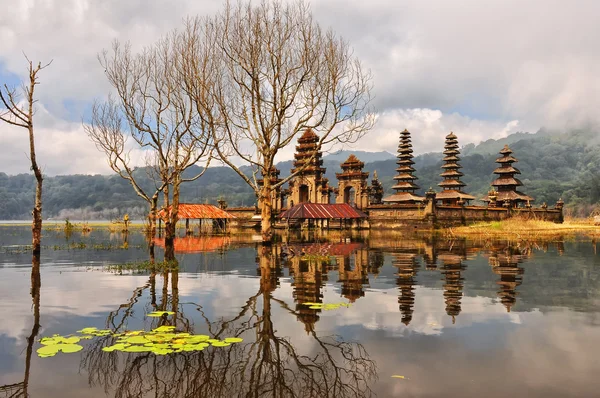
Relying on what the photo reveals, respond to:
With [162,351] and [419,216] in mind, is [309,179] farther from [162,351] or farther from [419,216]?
[162,351]

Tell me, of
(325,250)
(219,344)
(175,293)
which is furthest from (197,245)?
(219,344)

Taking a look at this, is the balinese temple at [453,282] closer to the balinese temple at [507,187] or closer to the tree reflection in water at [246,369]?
the tree reflection in water at [246,369]

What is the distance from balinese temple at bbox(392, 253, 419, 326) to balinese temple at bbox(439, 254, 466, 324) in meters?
0.74

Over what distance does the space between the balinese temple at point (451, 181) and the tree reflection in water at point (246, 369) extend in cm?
5850

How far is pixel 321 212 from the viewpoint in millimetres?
46688

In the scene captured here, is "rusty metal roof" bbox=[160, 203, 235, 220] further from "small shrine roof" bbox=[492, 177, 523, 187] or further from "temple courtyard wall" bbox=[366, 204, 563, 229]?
"small shrine roof" bbox=[492, 177, 523, 187]

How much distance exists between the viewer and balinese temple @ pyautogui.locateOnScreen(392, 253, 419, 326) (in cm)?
873

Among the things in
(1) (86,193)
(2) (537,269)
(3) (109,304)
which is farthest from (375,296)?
(1) (86,193)

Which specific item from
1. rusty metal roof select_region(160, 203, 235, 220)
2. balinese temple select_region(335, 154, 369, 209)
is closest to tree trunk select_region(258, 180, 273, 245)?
rusty metal roof select_region(160, 203, 235, 220)

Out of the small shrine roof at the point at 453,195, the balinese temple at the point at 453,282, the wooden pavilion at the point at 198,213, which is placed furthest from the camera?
the small shrine roof at the point at 453,195

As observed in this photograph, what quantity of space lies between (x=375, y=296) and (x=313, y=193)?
150 ft

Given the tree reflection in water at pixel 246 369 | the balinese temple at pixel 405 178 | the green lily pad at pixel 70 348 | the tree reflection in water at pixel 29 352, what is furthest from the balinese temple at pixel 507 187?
the green lily pad at pixel 70 348

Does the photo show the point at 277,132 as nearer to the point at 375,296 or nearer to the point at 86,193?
the point at 375,296

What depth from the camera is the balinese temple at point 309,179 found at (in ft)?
183
